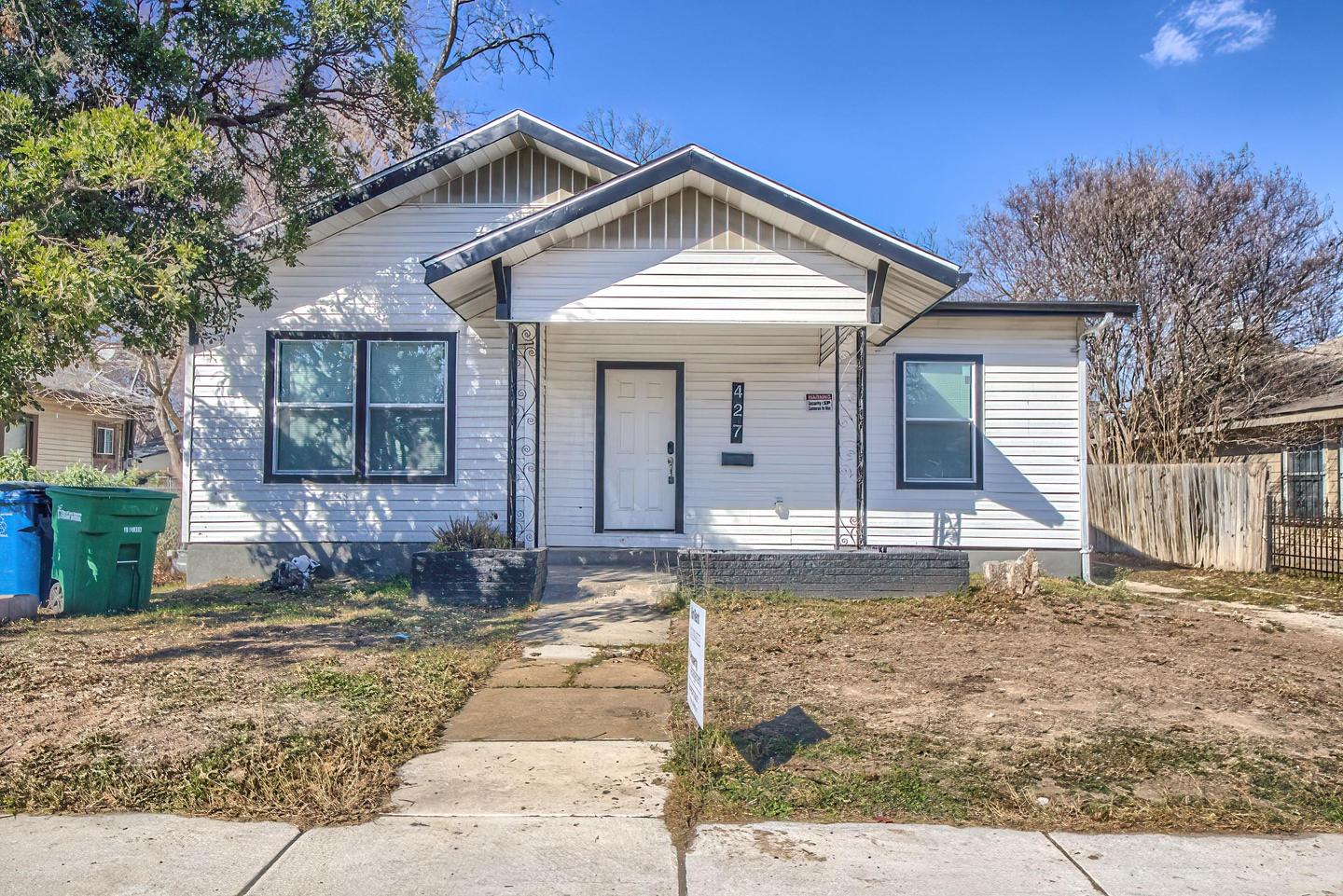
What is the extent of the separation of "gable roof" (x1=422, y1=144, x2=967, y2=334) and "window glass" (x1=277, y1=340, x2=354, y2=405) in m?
2.34

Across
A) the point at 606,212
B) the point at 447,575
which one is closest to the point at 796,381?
the point at 606,212

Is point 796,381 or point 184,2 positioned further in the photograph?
point 796,381

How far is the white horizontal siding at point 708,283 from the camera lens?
29.5 ft

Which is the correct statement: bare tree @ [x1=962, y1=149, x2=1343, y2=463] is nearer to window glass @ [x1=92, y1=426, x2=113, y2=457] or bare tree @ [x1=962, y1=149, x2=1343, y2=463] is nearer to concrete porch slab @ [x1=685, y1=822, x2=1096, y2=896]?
concrete porch slab @ [x1=685, y1=822, x2=1096, y2=896]

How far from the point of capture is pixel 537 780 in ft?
13.8

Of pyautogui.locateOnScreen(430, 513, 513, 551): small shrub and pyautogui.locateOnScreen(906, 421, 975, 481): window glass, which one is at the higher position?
pyautogui.locateOnScreen(906, 421, 975, 481): window glass

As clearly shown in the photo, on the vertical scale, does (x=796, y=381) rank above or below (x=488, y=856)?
above

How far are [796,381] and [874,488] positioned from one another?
1.61m

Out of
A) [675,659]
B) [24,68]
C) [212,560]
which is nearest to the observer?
[675,659]

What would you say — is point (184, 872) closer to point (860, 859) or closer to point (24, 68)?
point (860, 859)

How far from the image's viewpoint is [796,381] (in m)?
11.2

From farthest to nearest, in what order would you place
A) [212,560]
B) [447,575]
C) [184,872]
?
1. [212,560]
2. [447,575]
3. [184,872]

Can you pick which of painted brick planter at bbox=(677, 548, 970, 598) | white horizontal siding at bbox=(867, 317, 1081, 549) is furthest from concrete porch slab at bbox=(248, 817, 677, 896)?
white horizontal siding at bbox=(867, 317, 1081, 549)

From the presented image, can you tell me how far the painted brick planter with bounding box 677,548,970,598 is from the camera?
9.05 m
